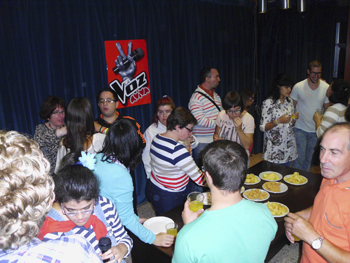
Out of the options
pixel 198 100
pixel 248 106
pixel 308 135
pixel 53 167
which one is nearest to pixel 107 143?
pixel 53 167

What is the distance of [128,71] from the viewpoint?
347 centimetres

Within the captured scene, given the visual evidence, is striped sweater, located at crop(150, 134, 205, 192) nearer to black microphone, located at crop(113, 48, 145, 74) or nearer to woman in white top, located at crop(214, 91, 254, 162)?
woman in white top, located at crop(214, 91, 254, 162)

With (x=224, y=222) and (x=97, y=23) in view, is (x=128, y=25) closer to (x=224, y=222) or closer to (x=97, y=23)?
(x=97, y=23)

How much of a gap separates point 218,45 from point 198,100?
1.57 m

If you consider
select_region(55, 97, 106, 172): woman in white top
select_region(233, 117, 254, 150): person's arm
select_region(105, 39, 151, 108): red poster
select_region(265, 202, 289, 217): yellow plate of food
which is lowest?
select_region(265, 202, 289, 217): yellow plate of food

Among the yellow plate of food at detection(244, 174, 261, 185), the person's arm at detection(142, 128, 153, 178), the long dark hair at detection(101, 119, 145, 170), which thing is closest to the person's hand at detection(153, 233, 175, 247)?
the long dark hair at detection(101, 119, 145, 170)

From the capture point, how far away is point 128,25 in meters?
3.42

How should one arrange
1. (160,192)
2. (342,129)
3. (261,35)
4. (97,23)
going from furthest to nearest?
(261,35), (97,23), (160,192), (342,129)

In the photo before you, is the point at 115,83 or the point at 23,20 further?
the point at 115,83

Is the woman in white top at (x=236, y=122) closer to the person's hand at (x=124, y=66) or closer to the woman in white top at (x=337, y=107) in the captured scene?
the woman in white top at (x=337, y=107)

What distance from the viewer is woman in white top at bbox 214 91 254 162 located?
280 centimetres

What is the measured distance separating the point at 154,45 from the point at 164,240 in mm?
2905

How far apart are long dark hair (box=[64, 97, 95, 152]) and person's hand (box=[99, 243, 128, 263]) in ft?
3.30

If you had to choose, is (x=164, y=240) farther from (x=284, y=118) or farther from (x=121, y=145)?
(x=284, y=118)
